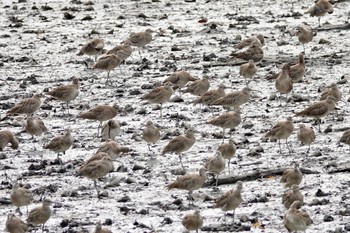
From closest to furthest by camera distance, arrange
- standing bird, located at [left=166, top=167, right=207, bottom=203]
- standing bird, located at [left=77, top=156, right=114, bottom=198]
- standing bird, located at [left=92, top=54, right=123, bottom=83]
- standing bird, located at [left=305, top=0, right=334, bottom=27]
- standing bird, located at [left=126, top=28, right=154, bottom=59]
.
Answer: standing bird, located at [left=166, top=167, right=207, bottom=203] → standing bird, located at [left=77, top=156, right=114, bottom=198] → standing bird, located at [left=92, top=54, right=123, bottom=83] → standing bird, located at [left=126, top=28, right=154, bottom=59] → standing bird, located at [left=305, top=0, right=334, bottom=27]

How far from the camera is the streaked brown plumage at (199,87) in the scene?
1711 centimetres

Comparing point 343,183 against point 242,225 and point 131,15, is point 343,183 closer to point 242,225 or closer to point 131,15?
point 242,225

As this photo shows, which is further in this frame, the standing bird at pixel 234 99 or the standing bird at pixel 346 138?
the standing bird at pixel 234 99

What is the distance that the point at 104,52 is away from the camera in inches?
832

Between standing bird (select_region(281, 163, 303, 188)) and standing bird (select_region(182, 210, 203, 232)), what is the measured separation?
67.8 inches

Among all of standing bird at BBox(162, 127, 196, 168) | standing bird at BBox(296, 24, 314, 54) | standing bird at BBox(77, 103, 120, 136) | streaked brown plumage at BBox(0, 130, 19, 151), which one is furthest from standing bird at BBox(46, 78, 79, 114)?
standing bird at BBox(296, 24, 314, 54)

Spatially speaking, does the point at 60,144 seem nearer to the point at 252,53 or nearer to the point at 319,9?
the point at 252,53

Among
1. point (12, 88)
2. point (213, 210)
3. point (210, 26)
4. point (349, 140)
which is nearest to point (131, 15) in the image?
point (210, 26)

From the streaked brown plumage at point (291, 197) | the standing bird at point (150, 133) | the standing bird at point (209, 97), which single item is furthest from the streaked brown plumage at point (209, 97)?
the streaked brown plumage at point (291, 197)

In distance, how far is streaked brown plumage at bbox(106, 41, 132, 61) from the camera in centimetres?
1956

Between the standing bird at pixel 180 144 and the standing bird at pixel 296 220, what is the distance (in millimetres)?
3142

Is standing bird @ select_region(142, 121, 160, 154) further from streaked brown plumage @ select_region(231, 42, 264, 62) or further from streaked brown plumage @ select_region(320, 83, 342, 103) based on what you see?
streaked brown plumage @ select_region(231, 42, 264, 62)

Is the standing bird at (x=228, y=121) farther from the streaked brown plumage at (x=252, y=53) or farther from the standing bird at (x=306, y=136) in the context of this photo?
the streaked brown plumage at (x=252, y=53)

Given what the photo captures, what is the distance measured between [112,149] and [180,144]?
860 millimetres
